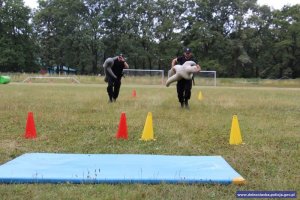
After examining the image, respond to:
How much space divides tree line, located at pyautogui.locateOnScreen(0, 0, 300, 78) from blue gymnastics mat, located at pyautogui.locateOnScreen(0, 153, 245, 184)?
61.2 metres

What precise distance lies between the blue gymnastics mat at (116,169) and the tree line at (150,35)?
6118 centimetres

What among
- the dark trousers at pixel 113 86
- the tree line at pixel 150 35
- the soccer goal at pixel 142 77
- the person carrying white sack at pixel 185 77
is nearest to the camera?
the person carrying white sack at pixel 185 77

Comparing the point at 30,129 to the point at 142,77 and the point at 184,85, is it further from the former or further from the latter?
the point at 142,77

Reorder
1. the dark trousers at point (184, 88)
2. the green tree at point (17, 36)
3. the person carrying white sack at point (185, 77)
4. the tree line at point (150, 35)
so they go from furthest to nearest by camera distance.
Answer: the green tree at point (17, 36) → the tree line at point (150, 35) → the dark trousers at point (184, 88) → the person carrying white sack at point (185, 77)

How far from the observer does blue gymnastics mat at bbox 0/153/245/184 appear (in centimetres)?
439

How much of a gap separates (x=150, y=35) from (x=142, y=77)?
28404 mm

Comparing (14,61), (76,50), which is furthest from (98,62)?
(14,61)

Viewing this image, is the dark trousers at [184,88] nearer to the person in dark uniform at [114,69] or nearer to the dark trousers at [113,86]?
the person in dark uniform at [114,69]

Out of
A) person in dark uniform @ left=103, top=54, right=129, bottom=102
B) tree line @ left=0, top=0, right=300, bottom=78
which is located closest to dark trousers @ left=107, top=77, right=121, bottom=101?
person in dark uniform @ left=103, top=54, right=129, bottom=102

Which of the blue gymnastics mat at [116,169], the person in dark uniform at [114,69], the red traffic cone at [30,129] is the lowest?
the blue gymnastics mat at [116,169]

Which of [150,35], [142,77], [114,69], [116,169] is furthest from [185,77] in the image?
[150,35]

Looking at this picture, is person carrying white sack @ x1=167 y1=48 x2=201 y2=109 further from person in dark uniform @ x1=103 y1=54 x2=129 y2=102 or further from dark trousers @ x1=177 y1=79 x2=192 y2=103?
person in dark uniform @ x1=103 y1=54 x2=129 y2=102

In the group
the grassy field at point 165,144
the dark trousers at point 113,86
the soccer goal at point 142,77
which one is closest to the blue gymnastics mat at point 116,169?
the grassy field at point 165,144

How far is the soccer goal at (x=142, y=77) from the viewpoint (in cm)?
4244
